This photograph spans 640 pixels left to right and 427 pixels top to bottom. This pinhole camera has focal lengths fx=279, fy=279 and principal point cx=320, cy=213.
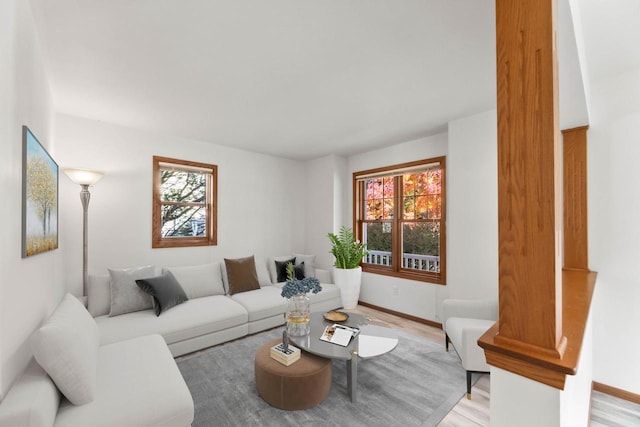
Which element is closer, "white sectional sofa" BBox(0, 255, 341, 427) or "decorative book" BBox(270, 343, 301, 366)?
"white sectional sofa" BBox(0, 255, 341, 427)

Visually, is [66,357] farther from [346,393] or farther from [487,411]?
[487,411]

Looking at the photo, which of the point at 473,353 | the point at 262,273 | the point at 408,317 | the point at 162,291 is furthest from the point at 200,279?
the point at 473,353

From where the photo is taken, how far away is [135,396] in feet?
5.13

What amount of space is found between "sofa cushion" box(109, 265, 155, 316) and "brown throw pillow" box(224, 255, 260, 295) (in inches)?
39.9

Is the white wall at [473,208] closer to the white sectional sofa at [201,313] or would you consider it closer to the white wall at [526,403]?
the white sectional sofa at [201,313]

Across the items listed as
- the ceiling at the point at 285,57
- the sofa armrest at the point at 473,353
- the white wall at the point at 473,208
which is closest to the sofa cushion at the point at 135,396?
the sofa armrest at the point at 473,353

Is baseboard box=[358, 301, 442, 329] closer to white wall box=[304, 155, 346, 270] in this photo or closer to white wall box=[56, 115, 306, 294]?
white wall box=[304, 155, 346, 270]

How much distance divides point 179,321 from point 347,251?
253cm

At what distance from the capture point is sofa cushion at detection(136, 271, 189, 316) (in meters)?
2.95

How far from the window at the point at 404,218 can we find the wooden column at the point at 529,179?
306cm

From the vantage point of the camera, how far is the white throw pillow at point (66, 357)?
4.60ft

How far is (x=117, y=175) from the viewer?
11.3ft

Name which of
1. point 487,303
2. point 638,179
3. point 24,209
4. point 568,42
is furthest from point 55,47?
point 638,179

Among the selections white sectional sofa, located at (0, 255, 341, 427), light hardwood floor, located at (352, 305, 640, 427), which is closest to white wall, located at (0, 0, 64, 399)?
white sectional sofa, located at (0, 255, 341, 427)
